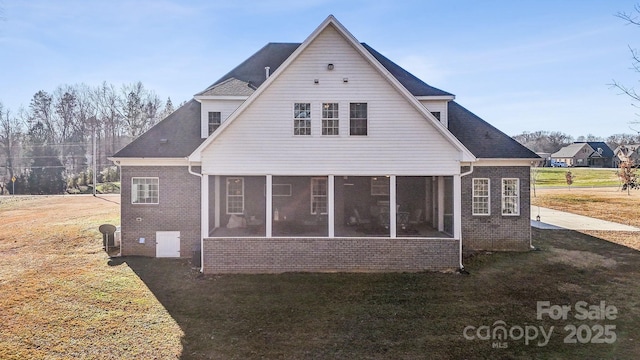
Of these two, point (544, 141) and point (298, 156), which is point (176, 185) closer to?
point (298, 156)

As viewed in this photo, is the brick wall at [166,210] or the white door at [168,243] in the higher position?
the brick wall at [166,210]

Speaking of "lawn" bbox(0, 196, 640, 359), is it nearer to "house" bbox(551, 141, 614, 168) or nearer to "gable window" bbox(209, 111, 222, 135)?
"gable window" bbox(209, 111, 222, 135)

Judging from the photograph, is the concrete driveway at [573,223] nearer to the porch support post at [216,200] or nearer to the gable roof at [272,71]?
the gable roof at [272,71]

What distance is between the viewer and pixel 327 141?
1220 cm

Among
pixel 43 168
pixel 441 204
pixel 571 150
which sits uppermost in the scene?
pixel 571 150

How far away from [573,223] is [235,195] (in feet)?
68.6

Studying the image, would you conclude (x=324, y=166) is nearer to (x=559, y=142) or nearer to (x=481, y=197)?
(x=481, y=197)

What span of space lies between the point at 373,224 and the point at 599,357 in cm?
913

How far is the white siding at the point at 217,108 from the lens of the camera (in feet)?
47.1

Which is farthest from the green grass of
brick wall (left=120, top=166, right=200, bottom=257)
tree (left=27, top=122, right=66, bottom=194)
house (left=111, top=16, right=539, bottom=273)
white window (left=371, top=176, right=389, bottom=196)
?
tree (left=27, top=122, right=66, bottom=194)

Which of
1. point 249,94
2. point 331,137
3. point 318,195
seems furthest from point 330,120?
point 318,195

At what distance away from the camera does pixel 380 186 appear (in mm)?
16609

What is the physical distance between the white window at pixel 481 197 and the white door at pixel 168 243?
12.6 m

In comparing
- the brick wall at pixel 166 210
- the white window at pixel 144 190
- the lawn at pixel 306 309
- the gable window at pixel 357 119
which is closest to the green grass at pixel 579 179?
the lawn at pixel 306 309
